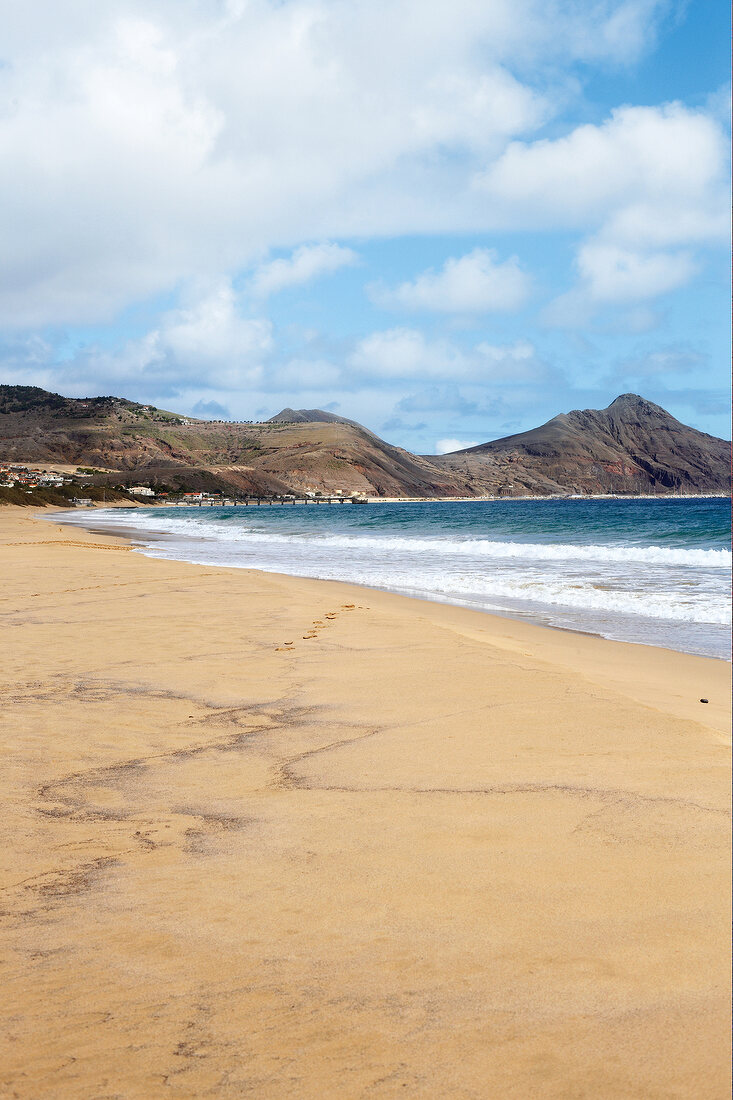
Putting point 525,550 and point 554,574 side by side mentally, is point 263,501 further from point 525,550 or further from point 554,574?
point 554,574

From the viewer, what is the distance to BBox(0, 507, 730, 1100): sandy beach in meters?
2.14

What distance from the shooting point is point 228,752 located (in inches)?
188

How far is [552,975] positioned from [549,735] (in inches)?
104

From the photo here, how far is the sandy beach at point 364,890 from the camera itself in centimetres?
214

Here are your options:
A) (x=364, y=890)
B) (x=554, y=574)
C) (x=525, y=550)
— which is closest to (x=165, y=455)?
(x=525, y=550)

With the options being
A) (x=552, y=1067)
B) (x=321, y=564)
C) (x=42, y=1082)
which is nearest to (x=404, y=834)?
(x=552, y=1067)

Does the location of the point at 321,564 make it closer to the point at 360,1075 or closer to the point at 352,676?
the point at 352,676

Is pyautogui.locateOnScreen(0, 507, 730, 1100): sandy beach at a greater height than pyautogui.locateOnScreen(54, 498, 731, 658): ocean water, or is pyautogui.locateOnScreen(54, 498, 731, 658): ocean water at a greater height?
pyautogui.locateOnScreen(54, 498, 731, 658): ocean water

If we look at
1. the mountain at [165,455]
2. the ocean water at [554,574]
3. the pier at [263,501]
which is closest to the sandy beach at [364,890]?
the ocean water at [554,574]

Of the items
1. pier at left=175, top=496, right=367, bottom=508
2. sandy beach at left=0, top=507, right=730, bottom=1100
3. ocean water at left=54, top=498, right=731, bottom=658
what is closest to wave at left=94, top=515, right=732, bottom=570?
ocean water at left=54, top=498, right=731, bottom=658

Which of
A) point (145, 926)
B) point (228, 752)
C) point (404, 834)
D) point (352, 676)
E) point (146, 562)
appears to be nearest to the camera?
point (145, 926)

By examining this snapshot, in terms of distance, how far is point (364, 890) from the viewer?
2998 mm

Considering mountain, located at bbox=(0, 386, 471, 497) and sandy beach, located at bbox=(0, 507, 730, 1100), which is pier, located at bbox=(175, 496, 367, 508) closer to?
mountain, located at bbox=(0, 386, 471, 497)

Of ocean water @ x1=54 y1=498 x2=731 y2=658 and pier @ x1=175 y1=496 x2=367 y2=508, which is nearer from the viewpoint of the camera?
ocean water @ x1=54 y1=498 x2=731 y2=658
